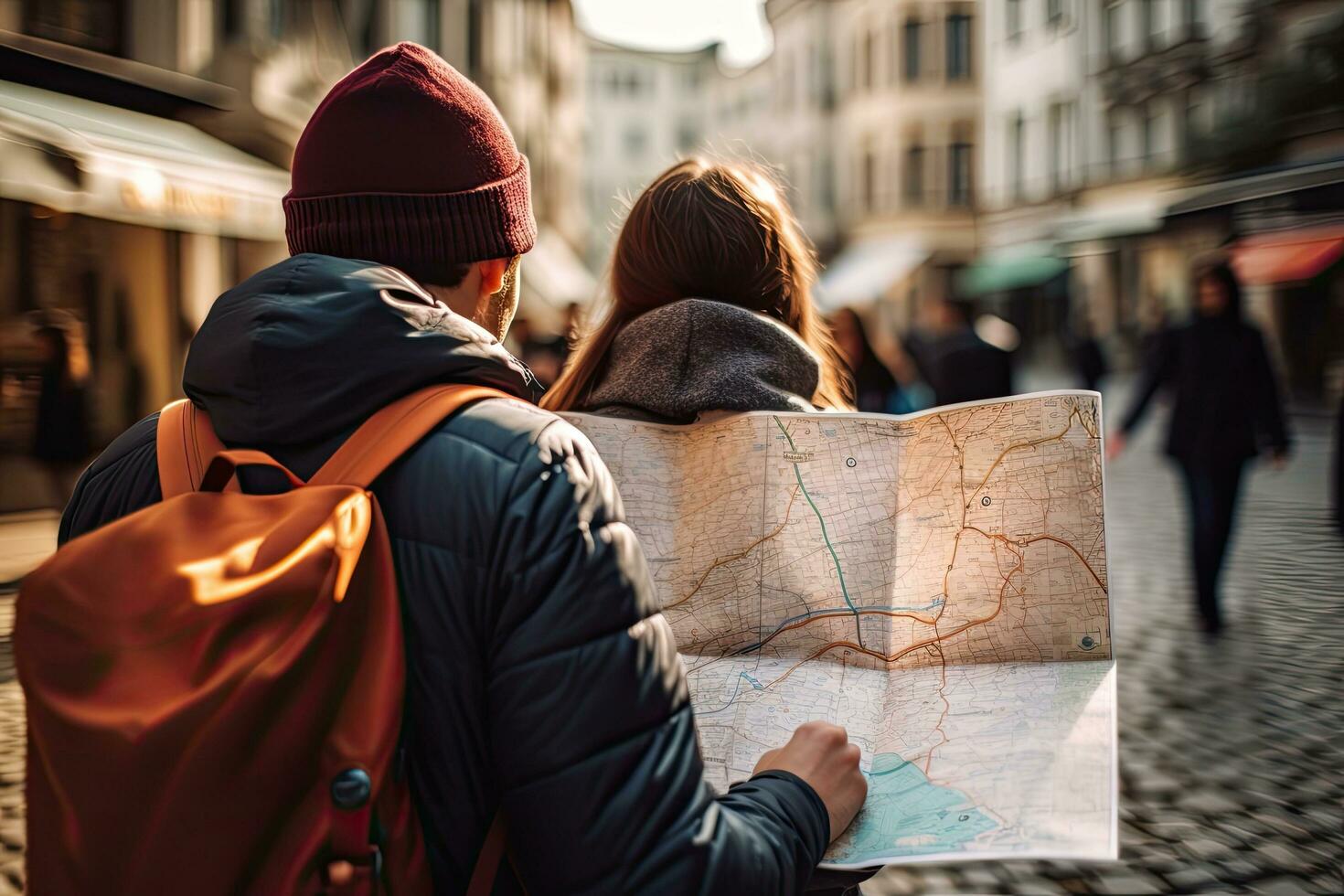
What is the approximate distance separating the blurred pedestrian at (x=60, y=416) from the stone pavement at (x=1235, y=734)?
219 inches

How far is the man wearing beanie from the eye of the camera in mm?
1082

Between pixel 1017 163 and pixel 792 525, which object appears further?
pixel 1017 163

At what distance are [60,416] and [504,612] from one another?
274 inches

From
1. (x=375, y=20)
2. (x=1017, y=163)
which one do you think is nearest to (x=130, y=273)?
(x=375, y=20)

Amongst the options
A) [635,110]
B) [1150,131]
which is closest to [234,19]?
[1150,131]

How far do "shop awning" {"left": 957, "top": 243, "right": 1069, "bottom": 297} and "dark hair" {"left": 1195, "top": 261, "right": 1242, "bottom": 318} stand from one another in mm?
22894

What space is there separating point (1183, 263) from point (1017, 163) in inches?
348

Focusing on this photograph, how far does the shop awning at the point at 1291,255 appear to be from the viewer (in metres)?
12.5

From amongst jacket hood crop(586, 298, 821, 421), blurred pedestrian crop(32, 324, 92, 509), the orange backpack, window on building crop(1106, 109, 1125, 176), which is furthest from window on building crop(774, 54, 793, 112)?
the orange backpack

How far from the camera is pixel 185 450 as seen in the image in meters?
1.24

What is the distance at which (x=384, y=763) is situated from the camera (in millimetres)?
1023

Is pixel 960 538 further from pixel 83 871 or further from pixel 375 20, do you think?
pixel 375 20

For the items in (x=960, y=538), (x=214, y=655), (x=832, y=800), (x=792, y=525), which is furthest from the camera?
(x=792, y=525)

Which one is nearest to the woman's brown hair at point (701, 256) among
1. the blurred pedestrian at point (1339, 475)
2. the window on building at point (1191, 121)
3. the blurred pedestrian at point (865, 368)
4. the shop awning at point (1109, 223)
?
the blurred pedestrian at point (1339, 475)
